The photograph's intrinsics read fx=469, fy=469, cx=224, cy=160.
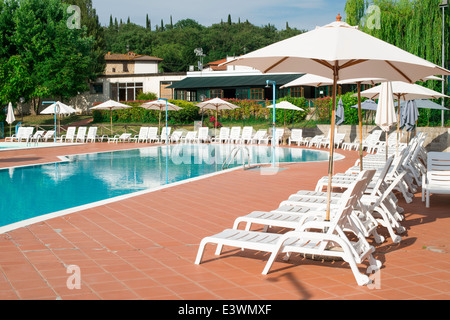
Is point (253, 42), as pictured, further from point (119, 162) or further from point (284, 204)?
point (284, 204)

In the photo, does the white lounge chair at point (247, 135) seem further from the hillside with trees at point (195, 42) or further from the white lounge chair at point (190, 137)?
the hillside with trees at point (195, 42)

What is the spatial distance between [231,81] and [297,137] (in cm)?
1529

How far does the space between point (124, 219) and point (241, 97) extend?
32.4m

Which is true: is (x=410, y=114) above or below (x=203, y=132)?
above

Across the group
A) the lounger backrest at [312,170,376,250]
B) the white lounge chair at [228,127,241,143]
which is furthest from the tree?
the lounger backrest at [312,170,376,250]

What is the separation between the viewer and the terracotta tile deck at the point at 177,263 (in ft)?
12.0

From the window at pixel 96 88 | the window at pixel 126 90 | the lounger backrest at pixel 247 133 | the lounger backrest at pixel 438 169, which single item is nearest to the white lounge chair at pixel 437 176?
the lounger backrest at pixel 438 169

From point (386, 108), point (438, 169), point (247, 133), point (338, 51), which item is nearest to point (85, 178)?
point (386, 108)

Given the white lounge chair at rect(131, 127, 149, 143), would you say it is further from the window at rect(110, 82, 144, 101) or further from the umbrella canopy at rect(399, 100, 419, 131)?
the window at rect(110, 82, 144, 101)

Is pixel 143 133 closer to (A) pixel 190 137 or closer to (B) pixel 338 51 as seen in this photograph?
(A) pixel 190 137

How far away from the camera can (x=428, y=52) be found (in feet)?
67.3

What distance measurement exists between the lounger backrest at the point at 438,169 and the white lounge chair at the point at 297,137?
16385 mm

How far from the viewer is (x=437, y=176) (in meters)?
7.67
